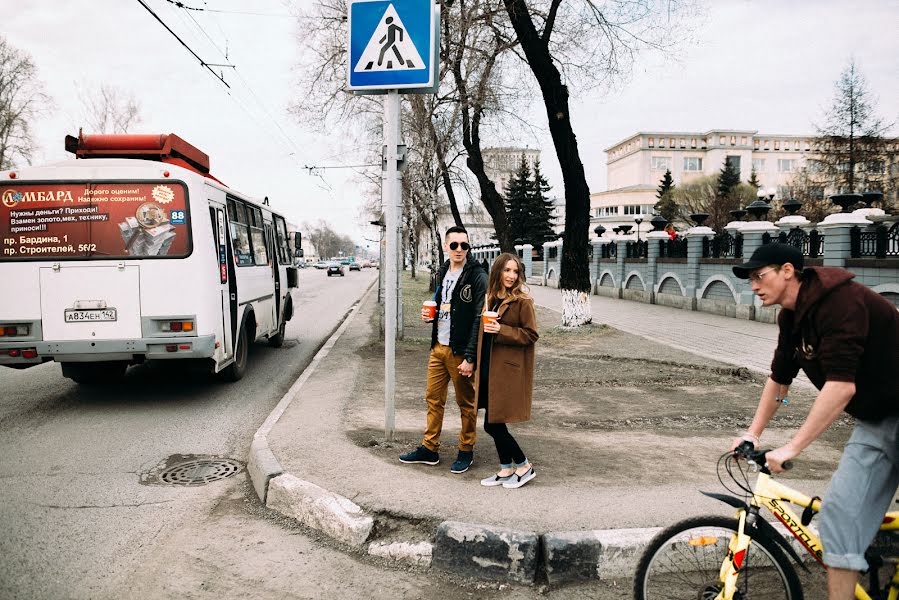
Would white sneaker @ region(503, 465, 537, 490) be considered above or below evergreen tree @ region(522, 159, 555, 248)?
below

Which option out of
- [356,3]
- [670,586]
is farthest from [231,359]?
[670,586]

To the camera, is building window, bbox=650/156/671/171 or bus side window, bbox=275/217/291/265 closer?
bus side window, bbox=275/217/291/265

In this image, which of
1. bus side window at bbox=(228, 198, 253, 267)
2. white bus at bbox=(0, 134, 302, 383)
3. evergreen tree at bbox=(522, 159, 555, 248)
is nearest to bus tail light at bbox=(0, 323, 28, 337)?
white bus at bbox=(0, 134, 302, 383)

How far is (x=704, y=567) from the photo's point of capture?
2.74 m

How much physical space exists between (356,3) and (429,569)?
437 centimetres

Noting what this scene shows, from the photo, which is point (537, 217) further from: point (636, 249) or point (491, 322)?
point (491, 322)

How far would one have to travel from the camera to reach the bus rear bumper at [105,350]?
7.20 metres

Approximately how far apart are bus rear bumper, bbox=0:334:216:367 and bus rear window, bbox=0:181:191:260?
0.97 meters

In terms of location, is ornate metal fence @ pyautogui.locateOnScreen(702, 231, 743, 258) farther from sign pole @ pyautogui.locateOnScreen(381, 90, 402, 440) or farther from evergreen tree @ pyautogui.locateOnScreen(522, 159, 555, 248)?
evergreen tree @ pyautogui.locateOnScreen(522, 159, 555, 248)

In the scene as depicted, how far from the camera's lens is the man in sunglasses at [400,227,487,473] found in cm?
494

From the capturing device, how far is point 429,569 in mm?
3832

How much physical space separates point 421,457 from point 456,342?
Result: 3.28 ft

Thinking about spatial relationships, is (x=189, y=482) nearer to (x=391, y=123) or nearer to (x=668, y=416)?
(x=391, y=123)

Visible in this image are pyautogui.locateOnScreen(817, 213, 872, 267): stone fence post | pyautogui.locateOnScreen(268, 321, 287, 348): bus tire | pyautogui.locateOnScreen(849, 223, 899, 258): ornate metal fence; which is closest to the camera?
pyautogui.locateOnScreen(268, 321, 287, 348): bus tire
